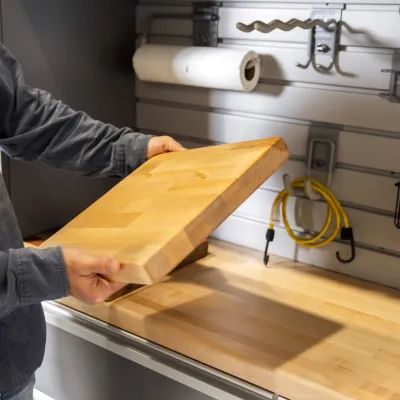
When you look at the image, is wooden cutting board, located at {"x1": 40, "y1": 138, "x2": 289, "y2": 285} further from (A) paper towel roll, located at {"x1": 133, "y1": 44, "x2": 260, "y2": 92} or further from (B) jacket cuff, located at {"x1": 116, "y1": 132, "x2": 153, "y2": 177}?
(A) paper towel roll, located at {"x1": 133, "y1": 44, "x2": 260, "y2": 92}

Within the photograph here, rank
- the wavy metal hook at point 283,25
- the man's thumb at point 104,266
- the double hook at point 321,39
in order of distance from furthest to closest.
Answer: the double hook at point 321,39 → the wavy metal hook at point 283,25 → the man's thumb at point 104,266

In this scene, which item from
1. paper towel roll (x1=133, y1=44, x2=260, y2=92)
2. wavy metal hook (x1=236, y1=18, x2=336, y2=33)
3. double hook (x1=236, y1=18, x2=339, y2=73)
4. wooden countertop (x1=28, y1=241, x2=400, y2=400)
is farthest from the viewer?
paper towel roll (x1=133, y1=44, x2=260, y2=92)

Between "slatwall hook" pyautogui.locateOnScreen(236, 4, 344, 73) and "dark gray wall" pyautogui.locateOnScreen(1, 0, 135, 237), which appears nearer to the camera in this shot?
"slatwall hook" pyautogui.locateOnScreen(236, 4, 344, 73)

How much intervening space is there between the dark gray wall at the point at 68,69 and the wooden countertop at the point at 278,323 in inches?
13.2

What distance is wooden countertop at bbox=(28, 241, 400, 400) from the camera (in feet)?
3.16

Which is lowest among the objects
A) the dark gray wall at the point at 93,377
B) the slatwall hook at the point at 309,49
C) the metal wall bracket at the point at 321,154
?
the dark gray wall at the point at 93,377

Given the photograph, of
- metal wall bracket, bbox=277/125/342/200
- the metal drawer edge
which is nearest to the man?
the metal drawer edge

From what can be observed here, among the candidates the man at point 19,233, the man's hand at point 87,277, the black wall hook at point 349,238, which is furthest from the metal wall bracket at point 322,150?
the man's hand at point 87,277

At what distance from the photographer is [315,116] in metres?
1.33

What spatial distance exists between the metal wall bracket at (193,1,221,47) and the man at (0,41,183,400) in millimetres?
420

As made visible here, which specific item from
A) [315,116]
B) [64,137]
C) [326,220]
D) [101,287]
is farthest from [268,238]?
[101,287]

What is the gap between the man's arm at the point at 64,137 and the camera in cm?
114

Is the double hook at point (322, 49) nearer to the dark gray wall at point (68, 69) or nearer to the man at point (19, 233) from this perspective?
the man at point (19, 233)

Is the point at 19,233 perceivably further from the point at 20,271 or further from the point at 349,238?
the point at 349,238
